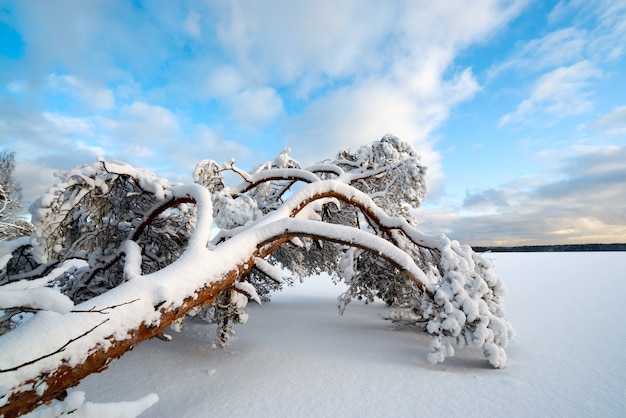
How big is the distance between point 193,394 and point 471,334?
3.71 meters

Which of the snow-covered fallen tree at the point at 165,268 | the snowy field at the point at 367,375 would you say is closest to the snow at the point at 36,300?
the snow-covered fallen tree at the point at 165,268

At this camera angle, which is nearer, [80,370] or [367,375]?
[80,370]

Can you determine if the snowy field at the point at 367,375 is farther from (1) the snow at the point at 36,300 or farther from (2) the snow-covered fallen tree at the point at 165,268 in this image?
(1) the snow at the point at 36,300

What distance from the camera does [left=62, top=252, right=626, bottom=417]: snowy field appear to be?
10.6ft

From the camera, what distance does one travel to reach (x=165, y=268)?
3062 millimetres

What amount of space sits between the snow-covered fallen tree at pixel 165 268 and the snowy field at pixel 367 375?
51 centimetres

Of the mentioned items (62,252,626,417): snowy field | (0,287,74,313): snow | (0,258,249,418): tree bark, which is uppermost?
(0,287,74,313): snow

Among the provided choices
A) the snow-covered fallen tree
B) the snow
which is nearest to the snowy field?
the snow-covered fallen tree

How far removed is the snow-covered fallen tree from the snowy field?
51 cm

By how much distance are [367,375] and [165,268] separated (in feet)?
9.23

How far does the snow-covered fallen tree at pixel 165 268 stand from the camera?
7.12 feet

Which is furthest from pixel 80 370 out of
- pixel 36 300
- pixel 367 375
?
pixel 367 375

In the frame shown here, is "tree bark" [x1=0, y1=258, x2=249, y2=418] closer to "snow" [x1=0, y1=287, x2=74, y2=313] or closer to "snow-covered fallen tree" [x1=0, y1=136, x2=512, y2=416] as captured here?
"snow-covered fallen tree" [x1=0, y1=136, x2=512, y2=416]

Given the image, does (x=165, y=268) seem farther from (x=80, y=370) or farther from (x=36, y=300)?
(x=36, y=300)
